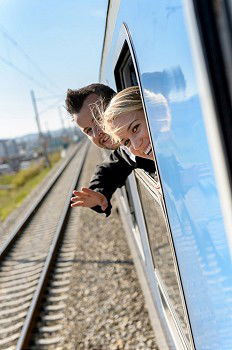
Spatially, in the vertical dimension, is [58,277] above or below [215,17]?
below

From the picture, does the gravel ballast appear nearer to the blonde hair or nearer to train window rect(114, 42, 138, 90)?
train window rect(114, 42, 138, 90)

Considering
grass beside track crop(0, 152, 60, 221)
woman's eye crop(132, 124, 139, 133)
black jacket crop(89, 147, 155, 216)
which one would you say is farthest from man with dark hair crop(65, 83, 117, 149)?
grass beside track crop(0, 152, 60, 221)

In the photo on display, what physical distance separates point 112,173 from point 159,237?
464 millimetres

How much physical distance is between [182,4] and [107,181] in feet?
5.78

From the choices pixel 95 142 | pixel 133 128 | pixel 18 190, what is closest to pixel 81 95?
pixel 95 142

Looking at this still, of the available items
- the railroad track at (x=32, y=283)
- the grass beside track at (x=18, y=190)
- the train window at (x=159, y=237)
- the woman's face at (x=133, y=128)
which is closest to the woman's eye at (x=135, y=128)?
the woman's face at (x=133, y=128)

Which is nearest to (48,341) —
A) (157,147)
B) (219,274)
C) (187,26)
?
(157,147)

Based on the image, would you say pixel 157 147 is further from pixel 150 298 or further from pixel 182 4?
pixel 150 298

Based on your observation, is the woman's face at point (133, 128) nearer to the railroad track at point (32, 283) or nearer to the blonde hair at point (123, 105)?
the blonde hair at point (123, 105)

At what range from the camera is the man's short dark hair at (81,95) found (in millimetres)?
2477

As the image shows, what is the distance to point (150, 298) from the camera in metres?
4.91

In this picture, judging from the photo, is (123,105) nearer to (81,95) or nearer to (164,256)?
(81,95)

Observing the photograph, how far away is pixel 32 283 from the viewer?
650cm

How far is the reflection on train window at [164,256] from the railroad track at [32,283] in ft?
7.06
